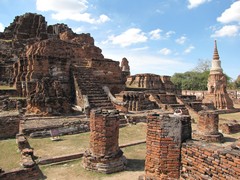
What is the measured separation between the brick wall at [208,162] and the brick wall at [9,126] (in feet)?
24.0

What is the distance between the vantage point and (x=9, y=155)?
22.0ft

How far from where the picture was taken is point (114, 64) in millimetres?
19000

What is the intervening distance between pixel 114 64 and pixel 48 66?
255 inches

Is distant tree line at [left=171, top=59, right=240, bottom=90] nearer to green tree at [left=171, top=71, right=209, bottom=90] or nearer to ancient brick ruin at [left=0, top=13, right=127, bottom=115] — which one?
green tree at [left=171, top=71, right=209, bottom=90]

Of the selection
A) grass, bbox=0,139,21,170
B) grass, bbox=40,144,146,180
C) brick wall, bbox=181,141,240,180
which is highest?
brick wall, bbox=181,141,240,180

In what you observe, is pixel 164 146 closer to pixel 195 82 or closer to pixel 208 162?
pixel 208 162

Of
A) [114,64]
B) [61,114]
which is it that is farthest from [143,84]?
[61,114]

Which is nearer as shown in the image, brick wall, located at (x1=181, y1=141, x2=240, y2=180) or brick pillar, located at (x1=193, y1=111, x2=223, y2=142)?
brick wall, located at (x1=181, y1=141, x2=240, y2=180)

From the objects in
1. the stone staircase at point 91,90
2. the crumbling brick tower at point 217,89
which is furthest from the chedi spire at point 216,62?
the stone staircase at point 91,90

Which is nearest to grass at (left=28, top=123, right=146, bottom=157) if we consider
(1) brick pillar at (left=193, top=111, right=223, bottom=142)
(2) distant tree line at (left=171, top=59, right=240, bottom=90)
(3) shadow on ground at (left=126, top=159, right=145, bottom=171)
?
(3) shadow on ground at (left=126, top=159, right=145, bottom=171)

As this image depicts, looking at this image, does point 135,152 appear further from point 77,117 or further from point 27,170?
point 77,117

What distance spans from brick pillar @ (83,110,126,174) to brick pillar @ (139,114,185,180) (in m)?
1.93

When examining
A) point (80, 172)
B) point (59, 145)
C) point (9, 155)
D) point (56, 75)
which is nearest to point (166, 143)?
point (80, 172)

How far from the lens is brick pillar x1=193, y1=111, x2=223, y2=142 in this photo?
31.5 feet
